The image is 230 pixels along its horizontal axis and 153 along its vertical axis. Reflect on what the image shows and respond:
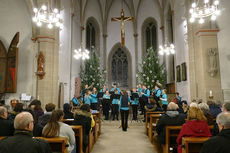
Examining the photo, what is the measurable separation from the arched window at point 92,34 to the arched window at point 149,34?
15.5ft

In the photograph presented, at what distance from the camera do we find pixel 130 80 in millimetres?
18938

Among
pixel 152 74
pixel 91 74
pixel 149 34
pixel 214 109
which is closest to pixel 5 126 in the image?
pixel 214 109

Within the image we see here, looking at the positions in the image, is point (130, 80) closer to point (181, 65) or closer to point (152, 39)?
point (152, 39)

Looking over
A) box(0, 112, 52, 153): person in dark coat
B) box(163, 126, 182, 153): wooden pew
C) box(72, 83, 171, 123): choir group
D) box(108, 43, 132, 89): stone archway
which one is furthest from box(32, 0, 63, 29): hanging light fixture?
box(108, 43, 132, 89): stone archway

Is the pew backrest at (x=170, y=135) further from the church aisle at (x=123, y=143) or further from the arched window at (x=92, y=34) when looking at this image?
the arched window at (x=92, y=34)

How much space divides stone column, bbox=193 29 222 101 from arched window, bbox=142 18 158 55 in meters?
9.09

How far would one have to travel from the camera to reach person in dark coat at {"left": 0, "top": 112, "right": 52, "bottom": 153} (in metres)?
1.93

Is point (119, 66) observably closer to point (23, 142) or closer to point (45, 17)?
point (45, 17)

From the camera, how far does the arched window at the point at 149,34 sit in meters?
18.9

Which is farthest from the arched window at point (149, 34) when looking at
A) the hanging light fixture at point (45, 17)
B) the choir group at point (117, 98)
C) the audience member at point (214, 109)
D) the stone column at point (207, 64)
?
the audience member at point (214, 109)

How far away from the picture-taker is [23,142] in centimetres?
198

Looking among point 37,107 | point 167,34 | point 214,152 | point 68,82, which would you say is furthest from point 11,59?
point 167,34

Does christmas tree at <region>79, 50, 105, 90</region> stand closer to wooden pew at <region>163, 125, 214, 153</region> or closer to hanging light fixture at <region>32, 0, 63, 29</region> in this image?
hanging light fixture at <region>32, 0, 63, 29</region>

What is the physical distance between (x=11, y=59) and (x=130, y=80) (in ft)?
37.2
